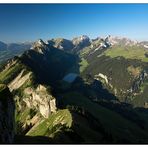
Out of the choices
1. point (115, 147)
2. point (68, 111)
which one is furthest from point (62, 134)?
point (115, 147)

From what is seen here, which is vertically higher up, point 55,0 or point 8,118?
point 55,0

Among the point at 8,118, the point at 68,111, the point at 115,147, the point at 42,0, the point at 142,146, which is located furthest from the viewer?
the point at 68,111

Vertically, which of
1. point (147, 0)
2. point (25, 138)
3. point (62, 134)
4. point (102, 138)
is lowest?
point (102, 138)

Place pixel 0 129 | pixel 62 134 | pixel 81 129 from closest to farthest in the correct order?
pixel 0 129, pixel 62 134, pixel 81 129

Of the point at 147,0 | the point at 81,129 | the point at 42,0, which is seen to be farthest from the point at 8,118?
the point at 81,129

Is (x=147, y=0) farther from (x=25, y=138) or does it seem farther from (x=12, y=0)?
(x=25, y=138)

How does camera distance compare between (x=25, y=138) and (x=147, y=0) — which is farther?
(x=25, y=138)

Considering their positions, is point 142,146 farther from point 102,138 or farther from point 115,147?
point 102,138
